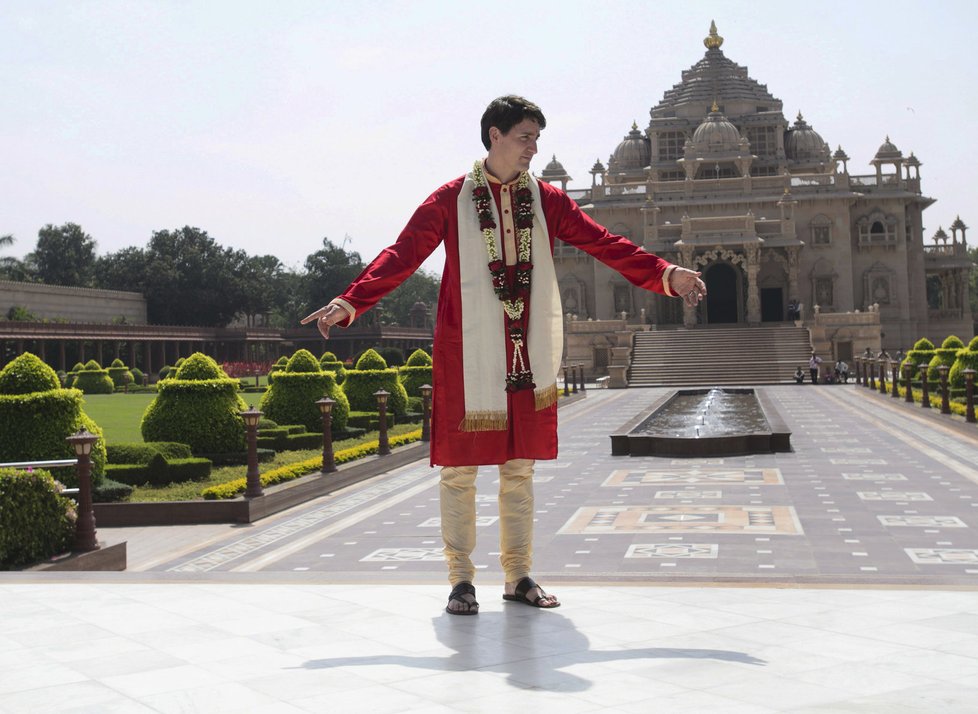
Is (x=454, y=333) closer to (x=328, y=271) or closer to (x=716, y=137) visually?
(x=716, y=137)

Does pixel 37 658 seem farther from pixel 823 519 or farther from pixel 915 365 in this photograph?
pixel 915 365

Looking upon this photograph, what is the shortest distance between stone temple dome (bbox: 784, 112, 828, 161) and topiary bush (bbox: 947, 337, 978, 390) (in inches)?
1405

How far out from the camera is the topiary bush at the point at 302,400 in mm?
17953

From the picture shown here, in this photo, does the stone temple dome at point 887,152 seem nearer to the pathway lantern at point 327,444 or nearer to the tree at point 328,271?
the tree at point 328,271

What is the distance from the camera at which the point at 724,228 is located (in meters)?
46.7

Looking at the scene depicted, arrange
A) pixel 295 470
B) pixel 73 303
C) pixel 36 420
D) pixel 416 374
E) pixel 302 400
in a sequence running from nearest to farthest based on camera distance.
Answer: pixel 36 420, pixel 295 470, pixel 302 400, pixel 416 374, pixel 73 303

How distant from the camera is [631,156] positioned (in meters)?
58.8

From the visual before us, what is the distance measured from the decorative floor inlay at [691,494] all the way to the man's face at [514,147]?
649cm

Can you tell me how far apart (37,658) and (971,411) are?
16811 mm

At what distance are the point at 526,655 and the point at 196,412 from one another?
11137 mm

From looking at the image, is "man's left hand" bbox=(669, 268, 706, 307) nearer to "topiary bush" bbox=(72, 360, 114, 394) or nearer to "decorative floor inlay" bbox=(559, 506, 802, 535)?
"decorative floor inlay" bbox=(559, 506, 802, 535)

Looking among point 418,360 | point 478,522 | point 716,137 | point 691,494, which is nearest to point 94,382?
point 418,360

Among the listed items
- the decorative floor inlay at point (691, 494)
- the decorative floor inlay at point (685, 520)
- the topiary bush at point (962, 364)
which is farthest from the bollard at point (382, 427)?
the topiary bush at point (962, 364)

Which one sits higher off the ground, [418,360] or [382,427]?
[418,360]
